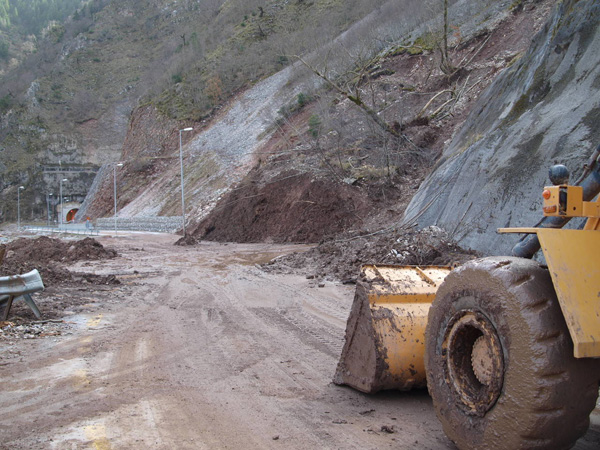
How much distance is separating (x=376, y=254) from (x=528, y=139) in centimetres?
475

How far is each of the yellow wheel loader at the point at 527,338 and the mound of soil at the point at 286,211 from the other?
70.9 ft

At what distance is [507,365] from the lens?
10.00 feet

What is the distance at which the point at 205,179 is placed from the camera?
44.7 metres

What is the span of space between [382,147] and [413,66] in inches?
493

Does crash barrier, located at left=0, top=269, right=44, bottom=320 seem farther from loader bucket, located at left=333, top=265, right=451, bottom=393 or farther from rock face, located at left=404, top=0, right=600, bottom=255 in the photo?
rock face, located at left=404, top=0, right=600, bottom=255

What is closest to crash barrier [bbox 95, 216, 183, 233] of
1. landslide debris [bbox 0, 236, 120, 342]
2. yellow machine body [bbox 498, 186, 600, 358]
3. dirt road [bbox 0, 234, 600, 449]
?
landslide debris [bbox 0, 236, 120, 342]

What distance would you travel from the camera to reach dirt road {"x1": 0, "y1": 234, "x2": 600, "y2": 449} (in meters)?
4.25

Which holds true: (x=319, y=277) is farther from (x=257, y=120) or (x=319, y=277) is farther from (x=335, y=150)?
(x=257, y=120)

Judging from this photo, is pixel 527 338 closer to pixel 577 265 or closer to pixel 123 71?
pixel 577 265

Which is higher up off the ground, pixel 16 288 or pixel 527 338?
pixel 527 338

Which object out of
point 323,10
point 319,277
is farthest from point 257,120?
point 319,277

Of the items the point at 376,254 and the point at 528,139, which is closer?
the point at 528,139

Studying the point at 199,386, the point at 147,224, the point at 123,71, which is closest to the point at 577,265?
the point at 199,386

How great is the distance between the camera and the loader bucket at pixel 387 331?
4.78 m
